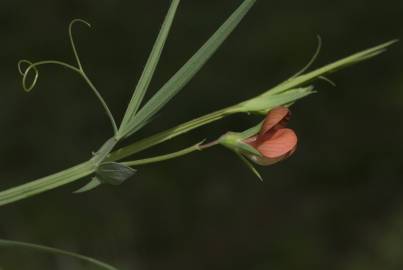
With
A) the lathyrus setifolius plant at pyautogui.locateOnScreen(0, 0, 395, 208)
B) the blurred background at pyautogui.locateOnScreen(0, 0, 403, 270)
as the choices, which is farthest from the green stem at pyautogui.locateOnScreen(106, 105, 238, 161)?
the blurred background at pyautogui.locateOnScreen(0, 0, 403, 270)

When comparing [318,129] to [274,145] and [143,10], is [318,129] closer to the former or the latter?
[143,10]

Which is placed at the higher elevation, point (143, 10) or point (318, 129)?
point (143, 10)

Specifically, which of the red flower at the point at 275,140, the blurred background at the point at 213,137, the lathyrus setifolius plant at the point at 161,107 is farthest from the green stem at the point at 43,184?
the blurred background at the point at 213,137

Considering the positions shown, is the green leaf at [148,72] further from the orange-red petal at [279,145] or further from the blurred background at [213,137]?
the blurred background at [213,137]

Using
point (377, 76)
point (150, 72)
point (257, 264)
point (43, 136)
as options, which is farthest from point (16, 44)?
point (150, 72)

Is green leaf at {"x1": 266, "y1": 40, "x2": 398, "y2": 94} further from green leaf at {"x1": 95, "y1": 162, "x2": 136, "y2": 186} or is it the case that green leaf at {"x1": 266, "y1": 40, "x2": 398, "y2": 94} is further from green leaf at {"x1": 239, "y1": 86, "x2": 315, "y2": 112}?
green leaf at {"x1": 95, "y1": 162, "x2": 136, "y2": 186}
